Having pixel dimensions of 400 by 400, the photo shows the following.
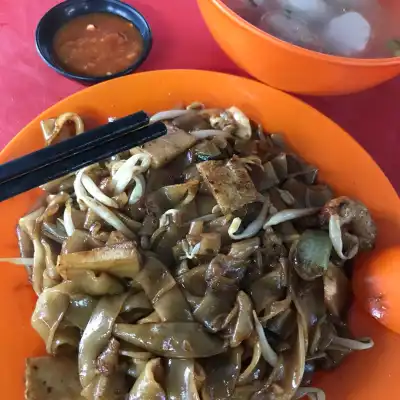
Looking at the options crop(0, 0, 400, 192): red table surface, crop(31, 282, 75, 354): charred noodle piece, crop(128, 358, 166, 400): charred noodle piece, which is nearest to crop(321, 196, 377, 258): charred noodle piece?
crop(0, 0, 400, 192): red table surface

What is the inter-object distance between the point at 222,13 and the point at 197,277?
84 cm

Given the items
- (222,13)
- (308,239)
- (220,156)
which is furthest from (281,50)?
(308,239)

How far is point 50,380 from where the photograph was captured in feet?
5.35

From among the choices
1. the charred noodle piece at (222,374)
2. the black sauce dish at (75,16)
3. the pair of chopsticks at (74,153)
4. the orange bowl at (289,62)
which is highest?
the orange bowl at (289,62)

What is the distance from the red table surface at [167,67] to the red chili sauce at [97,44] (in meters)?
0.09

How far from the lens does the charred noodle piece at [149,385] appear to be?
155 cm

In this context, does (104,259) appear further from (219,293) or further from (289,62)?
(289,62)

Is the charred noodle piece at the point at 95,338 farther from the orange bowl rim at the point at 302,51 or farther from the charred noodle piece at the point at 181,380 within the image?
the orange bowl rim at the point at 302,51

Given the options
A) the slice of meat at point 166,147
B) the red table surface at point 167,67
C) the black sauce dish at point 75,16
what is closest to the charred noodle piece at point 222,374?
the slice of meat at point 166,147

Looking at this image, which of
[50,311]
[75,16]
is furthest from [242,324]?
[75,16]

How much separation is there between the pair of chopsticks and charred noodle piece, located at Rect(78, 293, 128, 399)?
0.43 m

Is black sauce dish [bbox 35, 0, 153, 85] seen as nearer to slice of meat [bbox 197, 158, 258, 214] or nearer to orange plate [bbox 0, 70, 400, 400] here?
orange plate [bbox 0, 70, 400, 400]

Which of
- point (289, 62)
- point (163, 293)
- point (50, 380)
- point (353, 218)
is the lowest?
point (50, 380)

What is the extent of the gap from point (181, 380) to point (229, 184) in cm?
61
